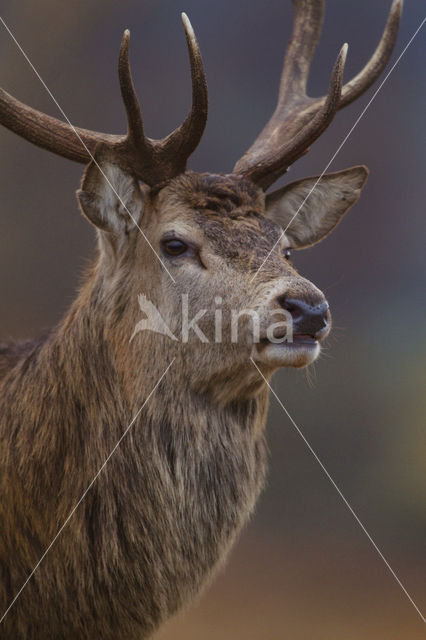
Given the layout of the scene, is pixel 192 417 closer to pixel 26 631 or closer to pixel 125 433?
pixel 125 433

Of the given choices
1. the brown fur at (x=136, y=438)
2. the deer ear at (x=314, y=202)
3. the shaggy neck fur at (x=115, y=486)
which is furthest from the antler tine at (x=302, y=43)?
the shaggy neck fur at (x=115, y=486)

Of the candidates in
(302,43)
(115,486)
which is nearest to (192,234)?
(115,486)

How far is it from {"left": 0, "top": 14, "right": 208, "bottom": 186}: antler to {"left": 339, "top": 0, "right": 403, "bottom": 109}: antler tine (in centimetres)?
105

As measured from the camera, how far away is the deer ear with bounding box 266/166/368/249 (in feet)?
10.4

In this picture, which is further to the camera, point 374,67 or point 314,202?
point 374,67

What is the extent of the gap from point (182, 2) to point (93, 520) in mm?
3640

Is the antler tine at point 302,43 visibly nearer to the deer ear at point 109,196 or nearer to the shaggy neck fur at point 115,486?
the deer ear at point 109,196

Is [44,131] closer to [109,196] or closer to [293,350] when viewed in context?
[109,196]

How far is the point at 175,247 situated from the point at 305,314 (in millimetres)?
584

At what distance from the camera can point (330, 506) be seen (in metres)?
5.59

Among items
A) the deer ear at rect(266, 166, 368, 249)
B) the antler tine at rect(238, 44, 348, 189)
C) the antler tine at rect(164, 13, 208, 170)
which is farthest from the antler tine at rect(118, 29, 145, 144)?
the deer ear at rect(266, 166, 368, 249)

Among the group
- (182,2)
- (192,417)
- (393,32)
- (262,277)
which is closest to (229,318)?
(262,277)

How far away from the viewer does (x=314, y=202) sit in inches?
127

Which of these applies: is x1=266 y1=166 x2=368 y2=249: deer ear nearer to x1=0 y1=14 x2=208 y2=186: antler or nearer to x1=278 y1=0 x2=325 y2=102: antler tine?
x1=0 y1=14 x2=208 y2=186: antler
